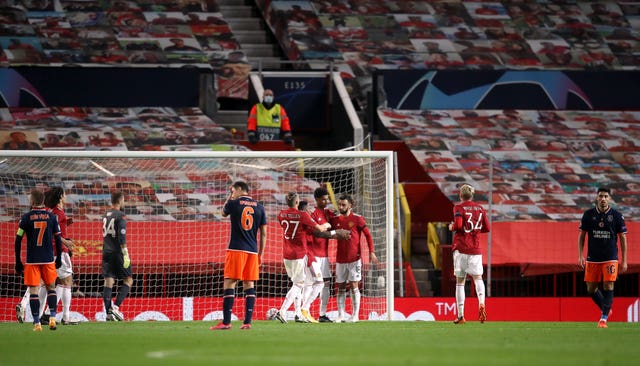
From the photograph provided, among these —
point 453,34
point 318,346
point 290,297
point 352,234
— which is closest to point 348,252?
point 352,234

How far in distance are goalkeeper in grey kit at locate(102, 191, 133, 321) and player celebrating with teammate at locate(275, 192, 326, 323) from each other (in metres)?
2.22

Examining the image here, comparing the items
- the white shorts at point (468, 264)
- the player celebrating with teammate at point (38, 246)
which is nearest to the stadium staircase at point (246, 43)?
the white shorts at point (468, 264)

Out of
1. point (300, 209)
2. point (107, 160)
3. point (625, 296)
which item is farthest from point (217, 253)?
point (625, 296)

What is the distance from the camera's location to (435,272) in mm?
21750

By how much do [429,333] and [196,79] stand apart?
14.3 meters

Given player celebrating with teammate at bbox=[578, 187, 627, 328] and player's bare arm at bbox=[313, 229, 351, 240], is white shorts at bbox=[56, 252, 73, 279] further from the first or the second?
player celebrating with teammate at bbox=[578, 187, 627, 328]

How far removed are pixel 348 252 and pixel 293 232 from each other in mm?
1176

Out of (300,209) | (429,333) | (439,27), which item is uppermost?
(439,27)

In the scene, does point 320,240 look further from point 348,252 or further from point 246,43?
Result: point 246,43

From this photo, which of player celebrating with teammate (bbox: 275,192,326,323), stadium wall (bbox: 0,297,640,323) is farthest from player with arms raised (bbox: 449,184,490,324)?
stadium wall (bbox: 0,297,640,323)

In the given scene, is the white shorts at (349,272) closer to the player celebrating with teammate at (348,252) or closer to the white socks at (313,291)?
the player celebrating with teammate at (348,252)

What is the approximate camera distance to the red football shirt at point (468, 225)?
16062 mm

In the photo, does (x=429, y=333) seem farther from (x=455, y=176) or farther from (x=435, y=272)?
(x=455, y=176)

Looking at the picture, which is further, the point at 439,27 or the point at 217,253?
the point at 439,27
